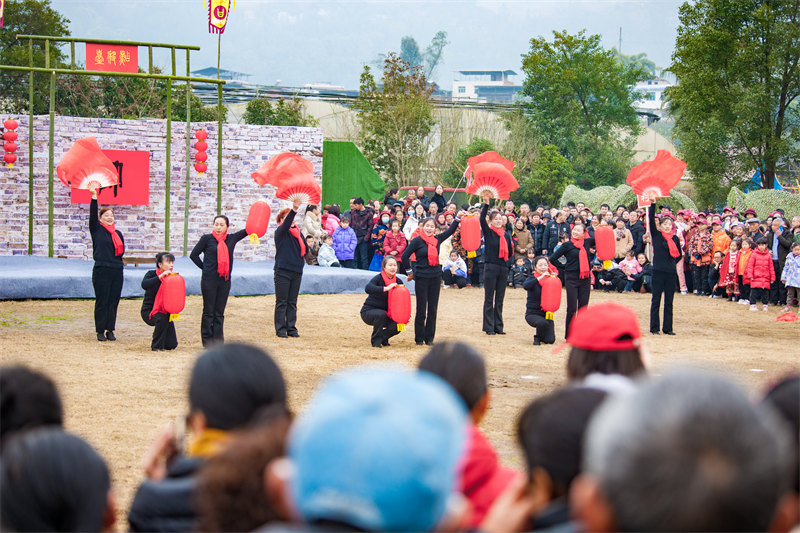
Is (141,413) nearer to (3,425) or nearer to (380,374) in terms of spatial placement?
(3,425)

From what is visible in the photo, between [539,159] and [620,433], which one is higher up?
[539,159]

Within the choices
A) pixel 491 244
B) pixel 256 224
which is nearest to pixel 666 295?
pixel 491 244

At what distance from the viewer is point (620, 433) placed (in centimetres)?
131

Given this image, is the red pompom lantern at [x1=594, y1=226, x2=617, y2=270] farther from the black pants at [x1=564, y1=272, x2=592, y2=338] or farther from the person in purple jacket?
the person in purple jacket

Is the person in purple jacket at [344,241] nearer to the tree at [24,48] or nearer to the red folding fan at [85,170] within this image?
the red folding fan at [85,170]

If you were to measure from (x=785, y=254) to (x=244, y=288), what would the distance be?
1010 centimetres

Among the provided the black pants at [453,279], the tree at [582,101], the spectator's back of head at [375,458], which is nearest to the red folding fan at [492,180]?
the black pants at [453,279]

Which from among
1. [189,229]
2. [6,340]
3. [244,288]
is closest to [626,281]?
[244,288]

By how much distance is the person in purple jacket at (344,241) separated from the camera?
17.2 m

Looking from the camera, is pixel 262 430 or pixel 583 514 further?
pixel 262 430

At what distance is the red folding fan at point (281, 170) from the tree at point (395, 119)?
18.3m

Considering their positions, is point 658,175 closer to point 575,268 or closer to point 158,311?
point 575,268

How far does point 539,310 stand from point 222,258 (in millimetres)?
4342

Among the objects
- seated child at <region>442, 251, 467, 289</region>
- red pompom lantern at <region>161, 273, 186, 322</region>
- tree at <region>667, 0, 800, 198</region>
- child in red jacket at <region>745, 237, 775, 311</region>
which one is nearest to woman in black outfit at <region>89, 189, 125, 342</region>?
red pompom lantern at <region>161, 273, 186, 322</region>
